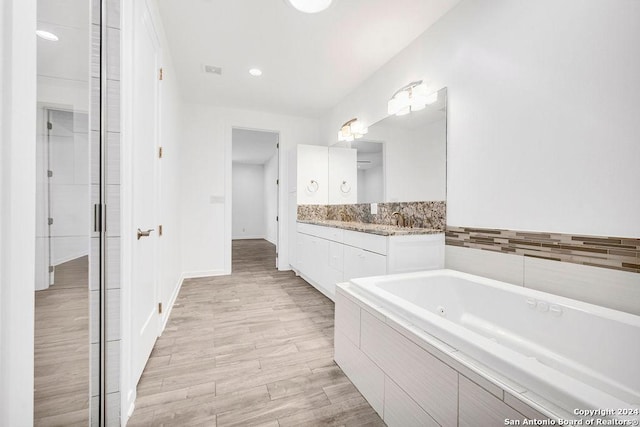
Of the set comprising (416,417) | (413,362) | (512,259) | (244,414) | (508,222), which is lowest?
(244,414)

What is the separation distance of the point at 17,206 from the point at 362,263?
6.73 ft

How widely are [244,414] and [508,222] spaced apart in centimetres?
182

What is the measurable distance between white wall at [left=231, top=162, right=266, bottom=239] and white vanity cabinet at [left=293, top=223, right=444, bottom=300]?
536cm

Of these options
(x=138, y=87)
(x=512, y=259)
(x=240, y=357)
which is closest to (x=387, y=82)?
(x=512, y=259)

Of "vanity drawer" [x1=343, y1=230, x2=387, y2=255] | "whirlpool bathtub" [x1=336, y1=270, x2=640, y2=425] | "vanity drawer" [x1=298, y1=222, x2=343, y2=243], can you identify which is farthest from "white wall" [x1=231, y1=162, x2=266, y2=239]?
"whirlpool bathtub" [x1=336, y1=270, x2=640, y2=425]

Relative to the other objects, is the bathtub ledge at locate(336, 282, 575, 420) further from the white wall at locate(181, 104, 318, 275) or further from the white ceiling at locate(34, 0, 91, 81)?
the white wall at locate(181, 104, 318, 275)

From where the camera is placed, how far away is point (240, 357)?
1.80 m

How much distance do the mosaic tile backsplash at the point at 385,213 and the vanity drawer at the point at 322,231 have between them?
0.96ft

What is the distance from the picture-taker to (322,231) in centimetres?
316

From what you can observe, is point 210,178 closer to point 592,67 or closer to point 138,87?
point 138,87

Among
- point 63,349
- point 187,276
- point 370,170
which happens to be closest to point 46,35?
point 63,349

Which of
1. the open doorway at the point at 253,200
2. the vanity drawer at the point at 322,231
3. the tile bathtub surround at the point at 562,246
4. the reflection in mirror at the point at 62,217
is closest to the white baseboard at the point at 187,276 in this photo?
the vanity drawer at the point at 322,231

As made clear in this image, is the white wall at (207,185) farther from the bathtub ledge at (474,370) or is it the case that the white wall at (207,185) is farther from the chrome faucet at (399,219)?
the bathtub ledge at (474,370)

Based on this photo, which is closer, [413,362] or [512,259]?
[413,362]
